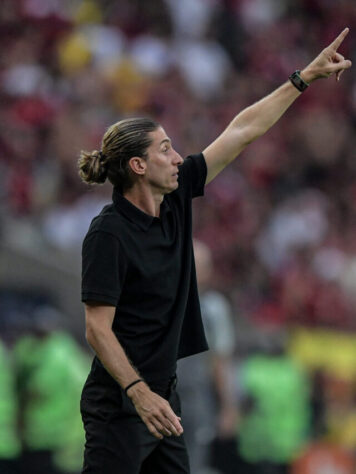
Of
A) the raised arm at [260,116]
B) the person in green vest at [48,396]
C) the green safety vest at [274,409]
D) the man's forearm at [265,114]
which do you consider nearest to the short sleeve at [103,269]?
the raised arm at [260,116]

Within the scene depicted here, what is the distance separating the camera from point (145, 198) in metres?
4.83

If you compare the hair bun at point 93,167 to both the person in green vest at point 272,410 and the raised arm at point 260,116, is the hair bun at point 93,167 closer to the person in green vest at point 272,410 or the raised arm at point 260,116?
the raised arm at point 260,116

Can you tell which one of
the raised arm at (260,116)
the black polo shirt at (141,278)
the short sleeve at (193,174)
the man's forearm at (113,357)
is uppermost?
the raised arm at (260,116)

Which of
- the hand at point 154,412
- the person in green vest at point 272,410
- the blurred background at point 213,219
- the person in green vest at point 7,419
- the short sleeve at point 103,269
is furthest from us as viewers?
the person in green vest at point 272,410

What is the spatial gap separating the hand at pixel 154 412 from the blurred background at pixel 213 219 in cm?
320

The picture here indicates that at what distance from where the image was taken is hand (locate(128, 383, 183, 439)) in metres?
4.44

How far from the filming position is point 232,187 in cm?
1173

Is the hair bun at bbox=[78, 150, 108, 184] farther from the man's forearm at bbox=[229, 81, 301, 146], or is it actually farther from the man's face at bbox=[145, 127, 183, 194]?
the man's forearm at bbox=[229, 81, 301, 146]

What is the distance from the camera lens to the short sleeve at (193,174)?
5.00m

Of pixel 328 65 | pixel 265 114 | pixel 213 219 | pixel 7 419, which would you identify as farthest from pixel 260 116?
pixel 213 219

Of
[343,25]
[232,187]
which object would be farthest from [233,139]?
[343,25]

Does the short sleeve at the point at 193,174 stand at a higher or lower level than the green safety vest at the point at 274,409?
higher

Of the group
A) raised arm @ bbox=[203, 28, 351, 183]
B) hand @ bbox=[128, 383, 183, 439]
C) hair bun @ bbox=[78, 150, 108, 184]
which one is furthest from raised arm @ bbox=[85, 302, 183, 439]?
raised arm @ bbox=[203, 28, 351, 183]

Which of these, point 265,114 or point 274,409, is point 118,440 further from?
point 274,409
